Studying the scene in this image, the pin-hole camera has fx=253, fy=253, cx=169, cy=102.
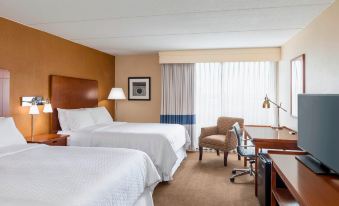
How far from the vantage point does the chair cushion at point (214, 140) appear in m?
4.67

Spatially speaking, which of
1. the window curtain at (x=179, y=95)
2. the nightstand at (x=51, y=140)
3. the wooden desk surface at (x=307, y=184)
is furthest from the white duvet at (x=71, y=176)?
the window curtain at (x=179, y=95)

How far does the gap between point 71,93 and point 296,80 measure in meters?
3.87

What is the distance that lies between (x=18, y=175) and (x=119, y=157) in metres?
0.84

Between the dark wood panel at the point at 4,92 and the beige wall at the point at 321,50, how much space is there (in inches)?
153

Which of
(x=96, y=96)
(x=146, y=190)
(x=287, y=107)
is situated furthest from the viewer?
(x=96, y=96)

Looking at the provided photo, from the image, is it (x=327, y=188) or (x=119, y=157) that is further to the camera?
(x=119, y=157)

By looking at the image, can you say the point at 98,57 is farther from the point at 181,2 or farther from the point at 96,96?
the point at 181,2

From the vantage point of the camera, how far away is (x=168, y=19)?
3338mm

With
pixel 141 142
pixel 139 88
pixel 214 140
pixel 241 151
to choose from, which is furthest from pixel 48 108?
pixel 241 151

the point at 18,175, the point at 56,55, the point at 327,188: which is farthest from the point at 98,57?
the point at 327,188

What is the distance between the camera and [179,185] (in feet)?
12.2

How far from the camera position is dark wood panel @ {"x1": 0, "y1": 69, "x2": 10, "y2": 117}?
10.5ft

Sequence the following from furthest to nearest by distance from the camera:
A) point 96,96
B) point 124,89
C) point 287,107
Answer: point 124,89, point 96,96, point 287,107

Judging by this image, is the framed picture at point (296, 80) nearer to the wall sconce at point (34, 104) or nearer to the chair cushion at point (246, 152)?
the chair cushion at point (246, 152)
